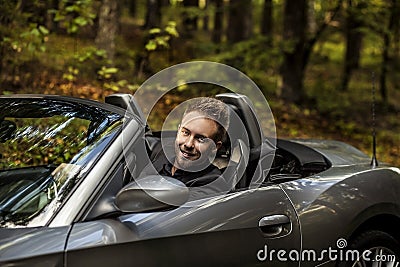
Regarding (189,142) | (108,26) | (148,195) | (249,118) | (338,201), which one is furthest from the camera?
(108,26)

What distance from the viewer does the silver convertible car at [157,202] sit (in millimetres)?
2336

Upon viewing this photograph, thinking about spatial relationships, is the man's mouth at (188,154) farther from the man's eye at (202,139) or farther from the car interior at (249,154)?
the car interior at (249,154)

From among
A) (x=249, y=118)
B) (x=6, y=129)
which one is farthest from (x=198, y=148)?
(x=6, y=129)

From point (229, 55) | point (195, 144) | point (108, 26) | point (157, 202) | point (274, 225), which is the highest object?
point (108, 26)

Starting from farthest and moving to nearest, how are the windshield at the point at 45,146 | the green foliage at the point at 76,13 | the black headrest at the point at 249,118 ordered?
the green foliage at the point at 76,13 < the black headrest at the point at 249,118 < the windshield at the point at 45,146

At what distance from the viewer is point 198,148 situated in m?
3.02

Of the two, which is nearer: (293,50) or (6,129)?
(6,129)

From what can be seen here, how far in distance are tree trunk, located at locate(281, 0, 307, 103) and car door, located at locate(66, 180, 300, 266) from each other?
8750 millimetres

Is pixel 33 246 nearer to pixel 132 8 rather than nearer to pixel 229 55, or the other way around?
pixel 229 55

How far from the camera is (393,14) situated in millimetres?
12492

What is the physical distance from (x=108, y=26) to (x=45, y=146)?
21.3 ft

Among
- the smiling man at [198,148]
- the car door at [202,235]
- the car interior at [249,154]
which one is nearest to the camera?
the car door at [202,235]

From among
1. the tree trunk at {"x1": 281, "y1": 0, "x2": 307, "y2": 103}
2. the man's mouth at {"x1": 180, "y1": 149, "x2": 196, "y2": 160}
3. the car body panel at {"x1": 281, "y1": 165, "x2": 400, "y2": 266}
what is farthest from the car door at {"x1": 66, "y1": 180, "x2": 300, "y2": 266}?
the tree trunk at {"x1": 281, "y1": 0, "x2": 307, "y2": 103}

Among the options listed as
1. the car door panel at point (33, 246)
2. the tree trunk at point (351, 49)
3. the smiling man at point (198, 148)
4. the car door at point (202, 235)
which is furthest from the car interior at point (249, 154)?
the tree trunk at point (351, 49)
